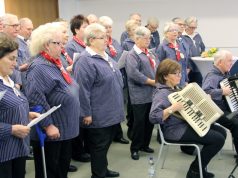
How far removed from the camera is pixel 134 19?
561 cm

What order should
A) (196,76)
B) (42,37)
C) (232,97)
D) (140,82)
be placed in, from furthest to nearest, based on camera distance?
(196,76)
(140,82)
(232,97)
(42,37)

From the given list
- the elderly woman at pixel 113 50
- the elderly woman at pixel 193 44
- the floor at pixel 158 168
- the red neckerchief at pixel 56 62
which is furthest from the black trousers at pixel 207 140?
the elderly woman at pixel 193 44

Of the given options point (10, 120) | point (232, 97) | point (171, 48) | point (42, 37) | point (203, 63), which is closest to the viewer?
point (10, 120)

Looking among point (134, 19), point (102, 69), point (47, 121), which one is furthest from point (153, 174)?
point (134, 19)

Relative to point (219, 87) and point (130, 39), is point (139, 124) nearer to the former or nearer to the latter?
point (219, 87)

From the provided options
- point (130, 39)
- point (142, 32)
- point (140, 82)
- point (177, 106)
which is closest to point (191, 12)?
point (130, 39)

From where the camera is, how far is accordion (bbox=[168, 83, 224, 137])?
298 cm

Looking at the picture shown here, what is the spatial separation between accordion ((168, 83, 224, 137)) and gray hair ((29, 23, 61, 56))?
109cm

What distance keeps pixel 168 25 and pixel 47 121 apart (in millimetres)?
2397

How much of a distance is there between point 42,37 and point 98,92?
0.72 m

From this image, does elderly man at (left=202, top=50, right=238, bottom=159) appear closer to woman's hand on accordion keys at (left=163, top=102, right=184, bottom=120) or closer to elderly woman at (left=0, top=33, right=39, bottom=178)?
woman's hand on accordion keys at (left=163, top=102, right=184, bottom=120)

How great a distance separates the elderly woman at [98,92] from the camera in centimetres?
295

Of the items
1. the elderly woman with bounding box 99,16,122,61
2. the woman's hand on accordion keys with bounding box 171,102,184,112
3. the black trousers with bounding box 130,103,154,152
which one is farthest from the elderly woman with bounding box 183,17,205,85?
the woman's hand on accordion keys with bounding box 171,102,184,112

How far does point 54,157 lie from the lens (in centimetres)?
255
